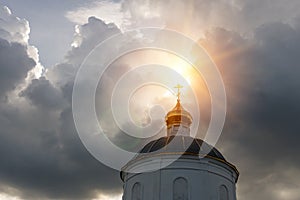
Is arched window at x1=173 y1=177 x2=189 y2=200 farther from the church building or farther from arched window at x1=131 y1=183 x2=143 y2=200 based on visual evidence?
arched window at x1=131 y1=183 x2=143 y2=200

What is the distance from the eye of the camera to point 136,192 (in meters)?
22.8

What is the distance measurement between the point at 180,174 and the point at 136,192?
2.73m

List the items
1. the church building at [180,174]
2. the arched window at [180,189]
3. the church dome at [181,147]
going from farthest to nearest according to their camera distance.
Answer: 1. the church dome at [181,147]
2. the church building at [180,174]
3. the arched window at [180,189]

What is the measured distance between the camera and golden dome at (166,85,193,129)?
1096 inches

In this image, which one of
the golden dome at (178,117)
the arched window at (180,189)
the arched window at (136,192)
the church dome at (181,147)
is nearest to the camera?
the arched window at (180,189)

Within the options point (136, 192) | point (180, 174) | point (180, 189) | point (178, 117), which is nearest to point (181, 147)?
point (180, 174)

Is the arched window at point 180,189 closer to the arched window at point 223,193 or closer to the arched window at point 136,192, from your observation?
the arched window at point 136,192

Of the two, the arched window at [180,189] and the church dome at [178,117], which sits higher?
the church dome at [178,117]

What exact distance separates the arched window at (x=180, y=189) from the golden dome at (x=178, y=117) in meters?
6.28

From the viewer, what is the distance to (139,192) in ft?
74.0

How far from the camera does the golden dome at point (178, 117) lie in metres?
27.8

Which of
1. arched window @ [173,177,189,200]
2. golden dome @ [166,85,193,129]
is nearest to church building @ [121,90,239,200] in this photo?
arched window @ [173,177,189,200]

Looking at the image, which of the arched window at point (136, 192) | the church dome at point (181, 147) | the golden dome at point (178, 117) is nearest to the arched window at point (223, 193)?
the church dome at point (181, 147)

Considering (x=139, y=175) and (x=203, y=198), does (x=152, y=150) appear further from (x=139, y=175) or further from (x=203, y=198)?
(x=203, y=198)
